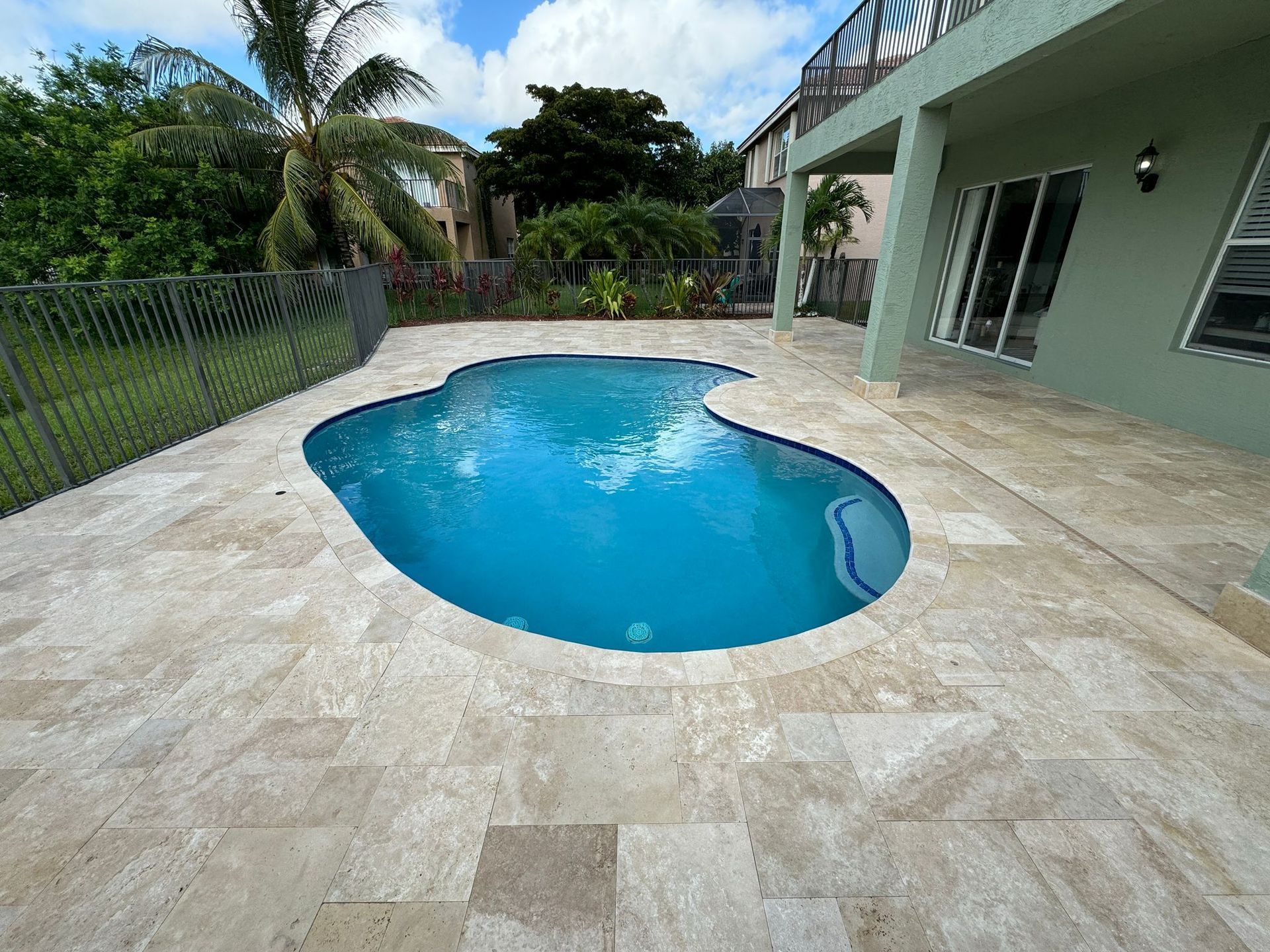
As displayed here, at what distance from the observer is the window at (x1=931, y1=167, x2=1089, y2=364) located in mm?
6766

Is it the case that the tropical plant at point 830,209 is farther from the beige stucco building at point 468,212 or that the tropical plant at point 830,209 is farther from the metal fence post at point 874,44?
the beige stucco building at point 468,212

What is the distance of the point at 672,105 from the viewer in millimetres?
24516

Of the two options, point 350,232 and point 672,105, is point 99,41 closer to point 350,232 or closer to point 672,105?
point 350,232

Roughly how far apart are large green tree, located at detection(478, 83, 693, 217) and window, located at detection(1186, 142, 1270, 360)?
20.4 metres

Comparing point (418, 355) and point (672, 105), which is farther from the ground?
point (672, 105)

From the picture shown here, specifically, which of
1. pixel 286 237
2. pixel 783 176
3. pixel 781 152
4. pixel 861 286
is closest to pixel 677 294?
pixel 861 286

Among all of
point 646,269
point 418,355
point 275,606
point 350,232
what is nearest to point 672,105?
point 646,269

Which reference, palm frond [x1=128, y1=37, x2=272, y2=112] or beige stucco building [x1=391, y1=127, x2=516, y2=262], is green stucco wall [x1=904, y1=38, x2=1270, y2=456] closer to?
palm frond [x1=128, y1=37, x2=272, y2=112]

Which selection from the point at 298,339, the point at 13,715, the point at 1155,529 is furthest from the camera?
the point at 298,339

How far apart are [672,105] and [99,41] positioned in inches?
820

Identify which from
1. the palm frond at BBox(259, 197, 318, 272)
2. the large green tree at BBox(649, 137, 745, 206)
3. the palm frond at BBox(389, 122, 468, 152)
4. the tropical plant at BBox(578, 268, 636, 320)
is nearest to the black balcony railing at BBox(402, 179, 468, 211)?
the palm frond at BBox(389, 122, 468, 152)

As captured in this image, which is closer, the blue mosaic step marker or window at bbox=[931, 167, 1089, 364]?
the blue mosaic step marker

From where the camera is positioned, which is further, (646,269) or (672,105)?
(672,105)

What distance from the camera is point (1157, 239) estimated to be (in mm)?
5348
